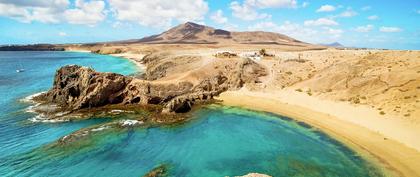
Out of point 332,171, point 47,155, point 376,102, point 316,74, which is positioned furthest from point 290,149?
point 316,74

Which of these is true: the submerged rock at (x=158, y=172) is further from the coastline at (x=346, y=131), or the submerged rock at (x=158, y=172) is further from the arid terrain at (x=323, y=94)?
the coastline at (x=346, y=131)

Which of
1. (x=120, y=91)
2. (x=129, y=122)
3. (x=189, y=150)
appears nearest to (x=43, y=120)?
(x=129, y=122)

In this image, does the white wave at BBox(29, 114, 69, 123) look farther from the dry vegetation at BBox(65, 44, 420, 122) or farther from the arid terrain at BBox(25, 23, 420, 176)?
the dry vegetation at BBox(65, 44, 420, 122)

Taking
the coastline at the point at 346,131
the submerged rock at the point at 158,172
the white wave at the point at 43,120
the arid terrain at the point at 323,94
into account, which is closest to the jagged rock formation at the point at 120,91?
the arid terrain at the point at 323,94

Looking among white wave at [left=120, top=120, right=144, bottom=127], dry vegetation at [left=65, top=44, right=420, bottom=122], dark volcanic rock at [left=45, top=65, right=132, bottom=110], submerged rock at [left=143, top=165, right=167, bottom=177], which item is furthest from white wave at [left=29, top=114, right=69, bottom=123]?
submerged rock at [left=143, top=165, right=167, bottom=177]

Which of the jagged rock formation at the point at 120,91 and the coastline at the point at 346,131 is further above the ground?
the jagged rock formation at the point at 120,91

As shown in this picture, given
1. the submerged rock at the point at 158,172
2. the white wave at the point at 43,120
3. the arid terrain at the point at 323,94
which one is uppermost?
the arid terrain at the point at 323,94

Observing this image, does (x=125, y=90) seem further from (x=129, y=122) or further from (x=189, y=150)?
(x=189, y=150)
